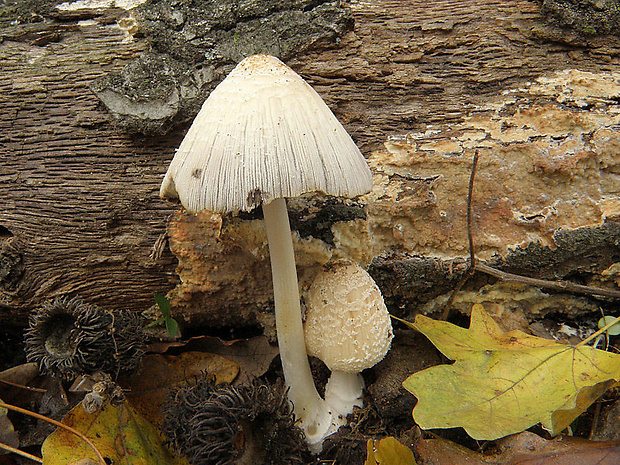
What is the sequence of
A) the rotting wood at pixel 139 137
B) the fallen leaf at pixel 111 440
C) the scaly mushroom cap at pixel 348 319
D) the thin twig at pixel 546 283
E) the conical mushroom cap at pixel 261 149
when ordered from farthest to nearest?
1. the rotting wood at pixel 139 137
2. the thin twig at pixel 546 283
3. the scaly mushroom cap at pixel 348 319
4. the fallen leaf at pixel 111 440
5. the conical mushroom cap at pixel 261 149

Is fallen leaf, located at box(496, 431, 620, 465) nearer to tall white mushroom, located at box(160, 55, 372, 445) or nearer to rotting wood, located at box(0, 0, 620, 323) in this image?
rotting wood, located at box(0, 0, 620, 323)

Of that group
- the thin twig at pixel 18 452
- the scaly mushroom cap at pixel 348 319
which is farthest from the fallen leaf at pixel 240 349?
the thin twig at pixel 18 452

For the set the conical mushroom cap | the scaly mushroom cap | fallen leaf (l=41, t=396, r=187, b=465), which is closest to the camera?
the conical mushroom cap

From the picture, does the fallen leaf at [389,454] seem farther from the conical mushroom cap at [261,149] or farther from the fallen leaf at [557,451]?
the conical mushroom cap at [261,149]

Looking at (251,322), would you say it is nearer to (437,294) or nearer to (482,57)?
(437,294)

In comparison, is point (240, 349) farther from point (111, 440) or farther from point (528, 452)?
point (528, 452)

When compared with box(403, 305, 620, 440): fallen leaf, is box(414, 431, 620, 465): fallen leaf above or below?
below

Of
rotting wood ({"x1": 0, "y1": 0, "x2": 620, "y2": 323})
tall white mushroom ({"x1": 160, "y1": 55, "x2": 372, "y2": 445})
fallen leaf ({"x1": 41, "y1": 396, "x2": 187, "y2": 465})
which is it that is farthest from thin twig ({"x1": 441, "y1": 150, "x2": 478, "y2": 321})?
fallen leaf ({"x1": 41, "y1": 396, "x2": 187, "y2": 465})
